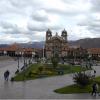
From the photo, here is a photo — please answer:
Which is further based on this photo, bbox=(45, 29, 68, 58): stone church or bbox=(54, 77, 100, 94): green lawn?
bbox=(45, 29, 68, 58): stone church

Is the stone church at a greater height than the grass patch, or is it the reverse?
the stone church

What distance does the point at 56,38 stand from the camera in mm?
177750

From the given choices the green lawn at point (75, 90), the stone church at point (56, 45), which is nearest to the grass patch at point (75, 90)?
the green lawn at point (75, 90)

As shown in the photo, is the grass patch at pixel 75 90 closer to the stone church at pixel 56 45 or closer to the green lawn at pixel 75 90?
the green lawn at pixel 75 90

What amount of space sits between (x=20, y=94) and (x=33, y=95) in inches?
46.8

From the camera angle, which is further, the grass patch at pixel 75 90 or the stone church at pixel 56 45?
the stone church at pixel 56 45

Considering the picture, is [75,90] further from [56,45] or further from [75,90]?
[56,45]

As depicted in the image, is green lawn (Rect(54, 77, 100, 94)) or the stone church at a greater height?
the stone church

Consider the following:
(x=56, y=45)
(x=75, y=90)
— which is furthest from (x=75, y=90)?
(x=56, y=45)

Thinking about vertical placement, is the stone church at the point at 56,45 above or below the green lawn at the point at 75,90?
above

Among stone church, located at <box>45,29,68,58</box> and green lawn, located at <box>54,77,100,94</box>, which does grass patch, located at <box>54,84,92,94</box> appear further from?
stone church, located at <box>45,29,68,58</box>

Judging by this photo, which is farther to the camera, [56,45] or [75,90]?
Answer: [56,45]

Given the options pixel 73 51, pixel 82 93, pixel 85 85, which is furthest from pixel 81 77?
pixel 73 51

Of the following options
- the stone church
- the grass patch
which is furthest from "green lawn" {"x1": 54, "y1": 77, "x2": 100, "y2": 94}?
the stone church
